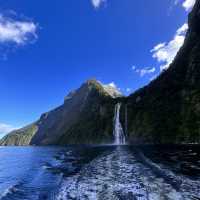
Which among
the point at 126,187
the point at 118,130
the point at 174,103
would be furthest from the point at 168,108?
the point at 126,187

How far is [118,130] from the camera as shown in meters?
142

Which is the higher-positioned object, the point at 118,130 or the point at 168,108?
the point at 168,108

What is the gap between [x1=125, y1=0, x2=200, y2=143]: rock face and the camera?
99.6 m

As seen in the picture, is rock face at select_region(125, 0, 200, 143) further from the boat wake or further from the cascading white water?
the boat wake

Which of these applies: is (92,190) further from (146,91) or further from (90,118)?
(90,118)

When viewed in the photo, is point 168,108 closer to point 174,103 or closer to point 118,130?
→ point 174,103

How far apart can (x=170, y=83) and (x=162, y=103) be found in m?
A: 13.5

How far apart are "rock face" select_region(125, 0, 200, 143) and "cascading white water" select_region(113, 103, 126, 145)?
6265mm

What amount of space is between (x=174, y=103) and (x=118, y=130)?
40.2 metres

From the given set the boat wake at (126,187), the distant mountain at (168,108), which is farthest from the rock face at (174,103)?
the boat wake at (126,187)

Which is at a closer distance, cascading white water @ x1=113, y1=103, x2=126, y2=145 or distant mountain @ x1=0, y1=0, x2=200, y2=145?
distant mountain @ x1=0, y1=0, x2=200, y2=145

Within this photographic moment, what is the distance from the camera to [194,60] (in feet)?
389

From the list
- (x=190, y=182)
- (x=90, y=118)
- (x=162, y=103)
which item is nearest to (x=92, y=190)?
(x=190, y=182)

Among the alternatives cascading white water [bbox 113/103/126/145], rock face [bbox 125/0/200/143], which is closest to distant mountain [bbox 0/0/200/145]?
rock face [bbox 125/0/200/143]
